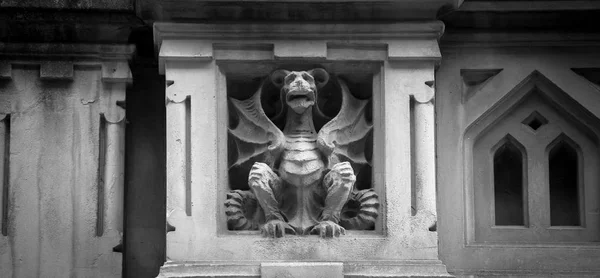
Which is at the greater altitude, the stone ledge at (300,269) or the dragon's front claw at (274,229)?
the dragon's front claw at (274,229)

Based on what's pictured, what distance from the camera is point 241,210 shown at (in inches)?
433

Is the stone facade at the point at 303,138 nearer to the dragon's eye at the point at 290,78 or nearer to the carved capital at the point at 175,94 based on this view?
the carved capital at the point at 175,94

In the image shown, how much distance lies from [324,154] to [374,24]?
104cm

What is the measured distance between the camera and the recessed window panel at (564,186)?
11.5m

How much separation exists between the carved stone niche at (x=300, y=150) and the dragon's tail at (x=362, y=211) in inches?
0.4

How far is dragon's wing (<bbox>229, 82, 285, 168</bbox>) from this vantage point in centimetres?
1105

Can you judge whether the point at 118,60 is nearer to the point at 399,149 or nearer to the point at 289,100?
the point at 289,100

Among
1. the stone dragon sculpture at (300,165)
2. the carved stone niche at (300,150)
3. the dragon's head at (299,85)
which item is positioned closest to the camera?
the carved stone niche at (300,150)

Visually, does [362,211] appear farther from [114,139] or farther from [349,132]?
[114,139]

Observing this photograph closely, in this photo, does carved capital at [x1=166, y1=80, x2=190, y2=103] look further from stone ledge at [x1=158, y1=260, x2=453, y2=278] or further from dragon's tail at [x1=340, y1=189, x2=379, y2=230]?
dragon's tail at [x1=340, y1=189, x2=379, y2=230]

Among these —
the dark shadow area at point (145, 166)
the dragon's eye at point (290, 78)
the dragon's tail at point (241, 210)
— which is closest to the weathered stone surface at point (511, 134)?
the dragon's eye at point (290, 78)

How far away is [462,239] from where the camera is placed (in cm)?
1127

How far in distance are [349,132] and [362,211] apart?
0.62 metres

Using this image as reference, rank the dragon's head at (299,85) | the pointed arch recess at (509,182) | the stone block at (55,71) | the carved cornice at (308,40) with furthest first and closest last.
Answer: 1. the pointed arch recess at (509,182)
2. the stone block at (55,71)
3. the carved cornice at (308,40)
4. the dragon's head at (299,85)
